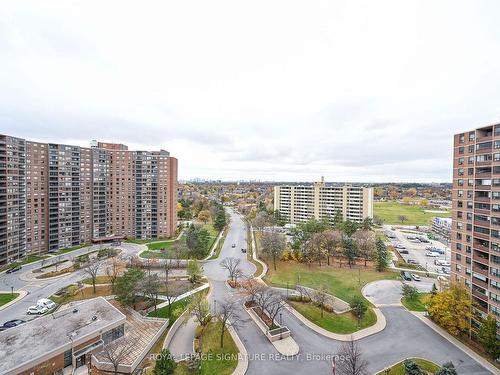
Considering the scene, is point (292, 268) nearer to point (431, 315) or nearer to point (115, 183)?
point (431, 315)

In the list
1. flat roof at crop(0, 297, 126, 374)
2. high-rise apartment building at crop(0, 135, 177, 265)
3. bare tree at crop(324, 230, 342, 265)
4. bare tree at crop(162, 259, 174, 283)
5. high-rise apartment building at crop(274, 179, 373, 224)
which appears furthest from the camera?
high-rise apartment building at crop(274, 179, 373, 224)

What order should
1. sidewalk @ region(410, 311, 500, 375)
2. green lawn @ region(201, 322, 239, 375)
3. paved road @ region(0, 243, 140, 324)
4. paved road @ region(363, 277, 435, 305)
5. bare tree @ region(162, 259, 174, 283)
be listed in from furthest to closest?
bare tree @ region(162, 259, 174, 283), paved road @ region(363, 277, 435, 305), paved road @ region(0, 243, 140, 324), sidewalk @ region(410, 311, 500, 375), green lawn @ region(201, 322, 239, 375)

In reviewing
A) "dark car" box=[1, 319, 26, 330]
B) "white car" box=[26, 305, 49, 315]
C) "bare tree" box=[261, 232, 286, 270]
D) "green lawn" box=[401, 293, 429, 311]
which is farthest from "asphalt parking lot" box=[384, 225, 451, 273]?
"dark car" box=[1, 319, 26, 330]

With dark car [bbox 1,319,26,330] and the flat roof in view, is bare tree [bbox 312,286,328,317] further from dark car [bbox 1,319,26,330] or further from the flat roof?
dark car [bbox 1,319,26,330]

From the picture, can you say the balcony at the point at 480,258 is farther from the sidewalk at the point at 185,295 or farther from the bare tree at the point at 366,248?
the sidewalk at the point at 185,295

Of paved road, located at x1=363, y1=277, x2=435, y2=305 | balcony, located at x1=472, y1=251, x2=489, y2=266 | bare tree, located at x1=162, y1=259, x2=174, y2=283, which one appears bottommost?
paved road, located at x1=363, y1=277, x2=435, y2=305

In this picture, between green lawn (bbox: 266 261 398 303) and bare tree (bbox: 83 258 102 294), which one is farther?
green lawn (bbox: 266 261 398 303)

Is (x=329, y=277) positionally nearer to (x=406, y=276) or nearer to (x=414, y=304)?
(x=414, y=304)

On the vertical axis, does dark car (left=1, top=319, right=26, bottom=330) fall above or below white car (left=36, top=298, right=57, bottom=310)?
below

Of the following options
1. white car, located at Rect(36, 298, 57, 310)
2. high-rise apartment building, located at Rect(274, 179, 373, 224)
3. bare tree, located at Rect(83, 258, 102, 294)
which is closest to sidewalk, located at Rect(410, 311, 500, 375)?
bare tree, located at Rect(83, 258, 102, 294)
